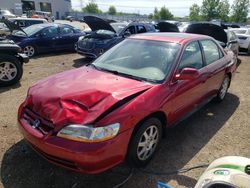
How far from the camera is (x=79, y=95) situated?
3008mm

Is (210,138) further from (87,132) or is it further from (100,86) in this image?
(87,132)

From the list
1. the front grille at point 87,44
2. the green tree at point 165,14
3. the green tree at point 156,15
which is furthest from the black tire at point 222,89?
the green tree at point 165,14

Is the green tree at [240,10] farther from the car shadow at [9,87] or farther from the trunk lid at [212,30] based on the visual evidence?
the car shadow at [9,87]

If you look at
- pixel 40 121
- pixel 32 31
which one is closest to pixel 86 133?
pixel 40 121

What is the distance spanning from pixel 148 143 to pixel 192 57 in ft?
5.60

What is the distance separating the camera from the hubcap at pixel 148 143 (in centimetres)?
313

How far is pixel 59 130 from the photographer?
8.70ft

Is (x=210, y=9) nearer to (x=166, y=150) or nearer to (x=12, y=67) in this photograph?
(x=12, y=67)

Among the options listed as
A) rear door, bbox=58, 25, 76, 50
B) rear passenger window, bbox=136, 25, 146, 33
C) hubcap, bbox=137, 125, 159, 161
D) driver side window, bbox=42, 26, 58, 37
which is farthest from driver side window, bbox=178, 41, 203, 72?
rear door, bbox=58, 25, 76, 50

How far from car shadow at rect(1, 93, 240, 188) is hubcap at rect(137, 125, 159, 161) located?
0.60 feet

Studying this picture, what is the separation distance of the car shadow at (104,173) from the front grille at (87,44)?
5934 mm

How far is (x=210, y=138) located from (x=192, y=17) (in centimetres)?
7160

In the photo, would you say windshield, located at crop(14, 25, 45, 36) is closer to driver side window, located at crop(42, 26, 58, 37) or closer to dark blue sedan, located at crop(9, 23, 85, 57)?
dark blue sedan, located at crop(9, 23, 85, 57)

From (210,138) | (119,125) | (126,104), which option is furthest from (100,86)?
(210,138)
